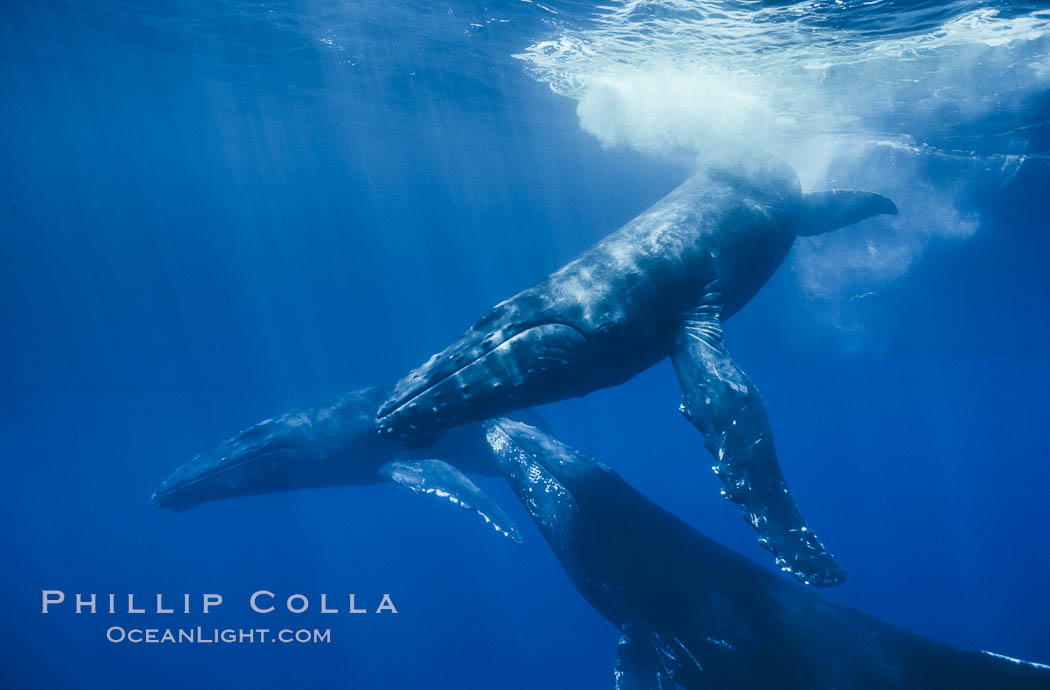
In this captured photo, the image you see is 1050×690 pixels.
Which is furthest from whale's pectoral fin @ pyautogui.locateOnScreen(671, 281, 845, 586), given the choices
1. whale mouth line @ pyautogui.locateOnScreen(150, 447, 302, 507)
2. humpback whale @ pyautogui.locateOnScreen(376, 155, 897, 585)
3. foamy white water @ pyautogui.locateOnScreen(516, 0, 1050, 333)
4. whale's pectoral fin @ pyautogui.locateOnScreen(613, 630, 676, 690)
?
whale mouth line @ pyautogui.locateOnScreen(150, 447, 302, 507)

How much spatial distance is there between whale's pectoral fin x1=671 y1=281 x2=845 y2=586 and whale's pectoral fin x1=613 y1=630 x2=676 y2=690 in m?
2.20

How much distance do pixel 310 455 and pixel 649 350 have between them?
24.1ft

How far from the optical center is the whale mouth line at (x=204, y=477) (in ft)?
35.9

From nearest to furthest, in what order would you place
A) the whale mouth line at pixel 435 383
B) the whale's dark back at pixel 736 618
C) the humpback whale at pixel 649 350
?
the humpback whale at pixel 649 350 → the whale mouth line at pixel 435 383 → the whale's dark back at pixel 736 618

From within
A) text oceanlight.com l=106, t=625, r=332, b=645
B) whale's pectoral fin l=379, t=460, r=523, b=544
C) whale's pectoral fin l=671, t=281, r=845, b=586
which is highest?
text oceanlight.com l=106, t=625, r=332, b=645

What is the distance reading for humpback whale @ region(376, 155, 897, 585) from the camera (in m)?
5.10

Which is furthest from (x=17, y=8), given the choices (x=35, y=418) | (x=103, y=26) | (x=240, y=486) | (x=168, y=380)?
(x=35, y=418)

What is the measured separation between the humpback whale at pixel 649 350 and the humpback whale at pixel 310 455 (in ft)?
15.7

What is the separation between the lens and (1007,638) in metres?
30.0

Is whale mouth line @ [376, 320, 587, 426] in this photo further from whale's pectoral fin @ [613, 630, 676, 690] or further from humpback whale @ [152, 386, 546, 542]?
humpback whale @ [152, 386, 546, 542]

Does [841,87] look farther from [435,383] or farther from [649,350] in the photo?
[435,383]

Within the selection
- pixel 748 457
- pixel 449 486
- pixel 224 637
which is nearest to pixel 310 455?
pixel 449 486

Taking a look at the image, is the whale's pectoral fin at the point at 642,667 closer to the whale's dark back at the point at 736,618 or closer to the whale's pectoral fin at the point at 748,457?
the whale's dark back at the point at 736,618

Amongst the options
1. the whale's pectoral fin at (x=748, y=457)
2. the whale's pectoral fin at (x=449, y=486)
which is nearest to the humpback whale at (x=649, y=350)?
the whale's pectoral fin at (x=748, y=457)
